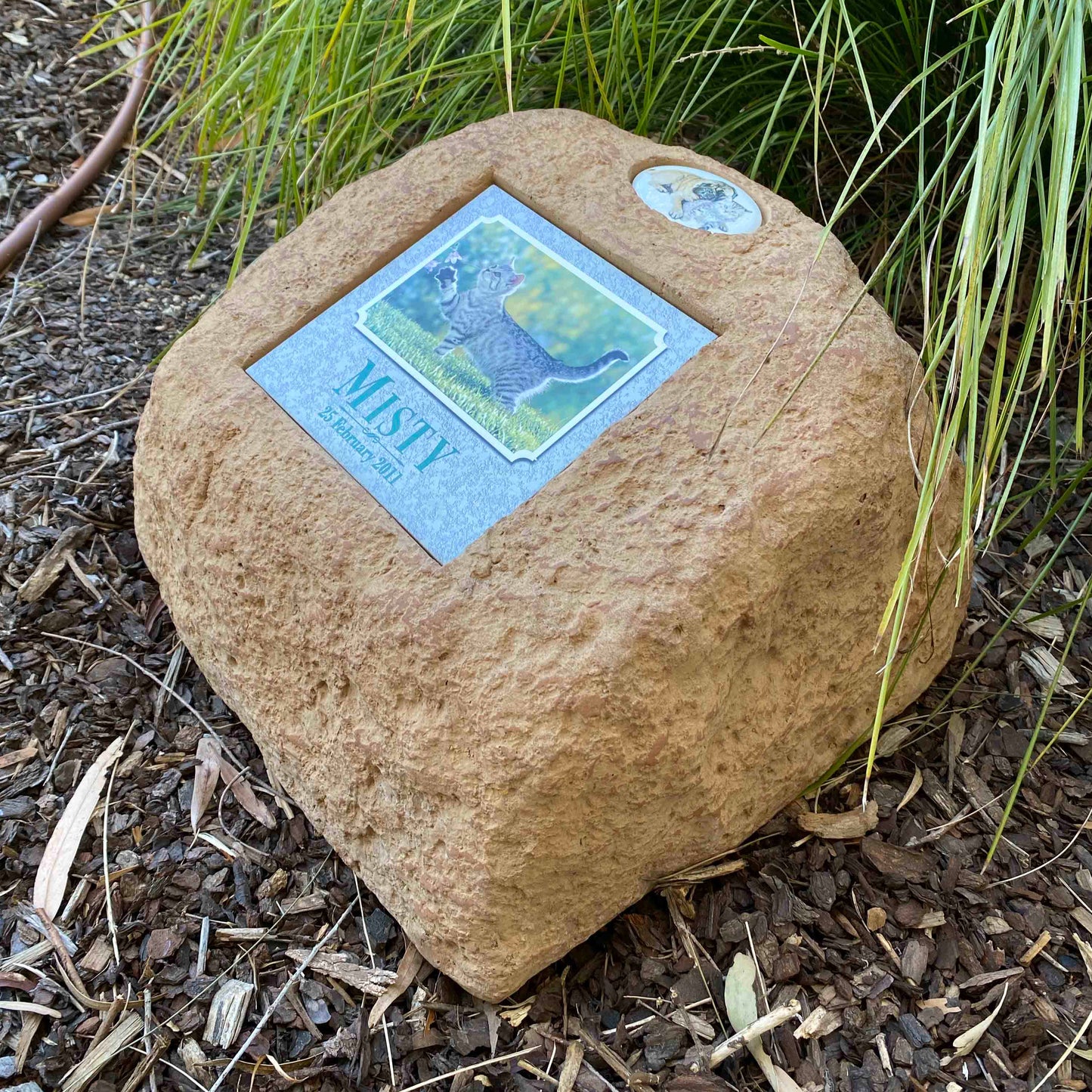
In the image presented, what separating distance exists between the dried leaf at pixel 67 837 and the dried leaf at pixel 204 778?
133 millimetres

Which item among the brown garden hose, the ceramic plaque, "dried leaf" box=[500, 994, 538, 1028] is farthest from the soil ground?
the brown garden hose

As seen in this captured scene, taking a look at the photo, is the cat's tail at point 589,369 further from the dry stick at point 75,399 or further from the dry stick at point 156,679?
the dry stick at point 75,399

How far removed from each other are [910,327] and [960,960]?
120cm

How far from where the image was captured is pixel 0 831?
161 cm

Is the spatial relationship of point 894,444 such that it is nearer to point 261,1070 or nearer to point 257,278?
point 257,278

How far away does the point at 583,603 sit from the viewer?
125 centimetres

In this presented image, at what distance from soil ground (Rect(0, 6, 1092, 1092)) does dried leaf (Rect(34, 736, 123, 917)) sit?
0.04ft

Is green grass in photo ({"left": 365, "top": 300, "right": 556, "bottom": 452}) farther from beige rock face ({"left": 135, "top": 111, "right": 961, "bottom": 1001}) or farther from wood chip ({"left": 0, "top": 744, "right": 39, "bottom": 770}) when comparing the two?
wood chip ({"left": 0, "top": 744, "right": 39, "bottom": 770})

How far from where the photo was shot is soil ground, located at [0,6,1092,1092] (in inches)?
54.1

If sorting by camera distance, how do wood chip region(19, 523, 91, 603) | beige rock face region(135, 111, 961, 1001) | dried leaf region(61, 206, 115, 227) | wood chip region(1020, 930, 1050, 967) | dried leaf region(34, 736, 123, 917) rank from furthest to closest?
dried leaf region(61, 206, 115, 227) → wood chip region(19, 523, 91, 603) → dried leaf region(34, 736, 123, 917) → wood chip region(1020, 930, 1050, 967) → beige rock face region(135, 111, 961, 1001)

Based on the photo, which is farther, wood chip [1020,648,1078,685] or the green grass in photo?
wood chip [1020,648,1078,685]

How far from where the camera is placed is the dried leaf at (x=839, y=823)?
156 centimetres

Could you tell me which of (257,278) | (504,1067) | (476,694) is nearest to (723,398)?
(476,694)

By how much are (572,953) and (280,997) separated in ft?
1.30
